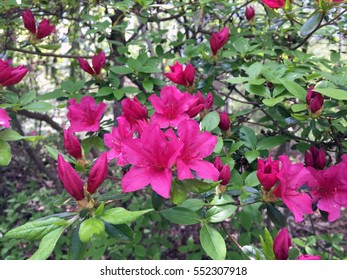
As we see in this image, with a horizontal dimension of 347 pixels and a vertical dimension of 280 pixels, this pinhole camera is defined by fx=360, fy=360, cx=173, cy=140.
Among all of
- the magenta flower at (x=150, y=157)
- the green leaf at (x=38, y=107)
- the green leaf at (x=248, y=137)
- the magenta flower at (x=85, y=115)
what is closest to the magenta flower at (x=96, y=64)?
the magenta flower at (x=85, y=115)

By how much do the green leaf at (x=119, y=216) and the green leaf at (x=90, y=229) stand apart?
0.09 feet

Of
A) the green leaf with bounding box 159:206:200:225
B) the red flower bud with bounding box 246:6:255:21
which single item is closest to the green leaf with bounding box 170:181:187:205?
the green leaf with bounding box 159:206:200:225

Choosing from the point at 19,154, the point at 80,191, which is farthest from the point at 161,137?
the point at 19,154

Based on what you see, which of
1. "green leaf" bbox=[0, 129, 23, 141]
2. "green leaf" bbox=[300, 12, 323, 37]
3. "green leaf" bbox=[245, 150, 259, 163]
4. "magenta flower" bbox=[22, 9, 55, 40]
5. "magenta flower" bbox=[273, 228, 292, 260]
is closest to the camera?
"magenta flower" bbox=[273, 228, 292, 260]

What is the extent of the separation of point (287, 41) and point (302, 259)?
1.50m

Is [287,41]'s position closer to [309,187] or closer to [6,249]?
[309,187]

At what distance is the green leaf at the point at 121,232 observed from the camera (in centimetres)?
93

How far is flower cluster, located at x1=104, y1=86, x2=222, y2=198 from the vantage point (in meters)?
0.95

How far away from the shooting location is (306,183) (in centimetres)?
115

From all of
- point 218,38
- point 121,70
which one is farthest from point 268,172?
point 121,70

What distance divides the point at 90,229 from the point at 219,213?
41 cm

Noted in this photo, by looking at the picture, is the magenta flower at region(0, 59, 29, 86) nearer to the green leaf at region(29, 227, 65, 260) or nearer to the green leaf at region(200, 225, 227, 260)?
the green leaf at region(29, 227, 65, 260)

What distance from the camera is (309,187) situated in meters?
1.17

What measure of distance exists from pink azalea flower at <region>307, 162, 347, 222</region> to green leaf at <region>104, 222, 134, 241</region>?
0.60m
